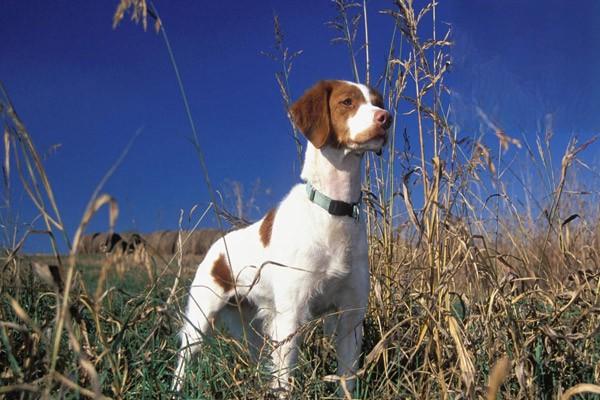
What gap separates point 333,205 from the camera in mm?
2844

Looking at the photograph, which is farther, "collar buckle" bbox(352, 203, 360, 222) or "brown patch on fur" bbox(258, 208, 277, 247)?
"brown patch on fur" bbox(258, 208, 277, 247)

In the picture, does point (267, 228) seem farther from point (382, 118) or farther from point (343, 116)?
point (382, 118)

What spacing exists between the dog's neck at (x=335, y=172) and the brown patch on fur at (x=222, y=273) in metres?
0.72

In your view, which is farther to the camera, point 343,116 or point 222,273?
point 222,273

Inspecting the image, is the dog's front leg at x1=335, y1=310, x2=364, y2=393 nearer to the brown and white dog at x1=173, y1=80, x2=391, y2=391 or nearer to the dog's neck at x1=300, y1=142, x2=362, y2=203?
the brown and white dog at x1=173, y1=80, x2=391, y2=391

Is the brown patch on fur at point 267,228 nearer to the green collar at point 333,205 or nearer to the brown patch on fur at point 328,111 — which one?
the green collar at point 333,205

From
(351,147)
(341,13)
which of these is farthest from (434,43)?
(341,13)

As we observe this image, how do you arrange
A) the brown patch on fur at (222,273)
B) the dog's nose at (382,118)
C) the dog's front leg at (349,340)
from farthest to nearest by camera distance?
1. the brown patch on fur at (222,273)
2. the dog's front leg at (349,340)
3. the dog's nose at (382,118)

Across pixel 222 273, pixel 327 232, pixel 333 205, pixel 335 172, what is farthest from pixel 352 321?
pixel 222 273

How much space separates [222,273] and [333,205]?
793 millimetres

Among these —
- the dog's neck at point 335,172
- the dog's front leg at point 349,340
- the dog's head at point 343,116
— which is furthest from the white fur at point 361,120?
the dog's front leg at point 349,340

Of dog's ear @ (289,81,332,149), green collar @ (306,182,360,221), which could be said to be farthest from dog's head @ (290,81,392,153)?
green collar @ (306,182,360,221)

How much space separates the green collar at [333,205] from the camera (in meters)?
2.85

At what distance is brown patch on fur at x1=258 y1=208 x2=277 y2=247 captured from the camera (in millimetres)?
3031
